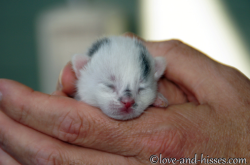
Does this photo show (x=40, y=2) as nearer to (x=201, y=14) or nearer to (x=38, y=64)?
(x=38, y=64)

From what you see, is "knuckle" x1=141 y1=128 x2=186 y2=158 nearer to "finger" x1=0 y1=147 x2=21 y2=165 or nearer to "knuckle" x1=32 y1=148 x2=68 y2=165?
"knuckle" x1=32 y1=148 x2=68 y2=165

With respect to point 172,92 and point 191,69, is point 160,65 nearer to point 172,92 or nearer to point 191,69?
point 191,69

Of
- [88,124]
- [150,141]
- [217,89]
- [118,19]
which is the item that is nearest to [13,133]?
[88,124]

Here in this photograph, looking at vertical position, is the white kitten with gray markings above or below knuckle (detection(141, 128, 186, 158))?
above

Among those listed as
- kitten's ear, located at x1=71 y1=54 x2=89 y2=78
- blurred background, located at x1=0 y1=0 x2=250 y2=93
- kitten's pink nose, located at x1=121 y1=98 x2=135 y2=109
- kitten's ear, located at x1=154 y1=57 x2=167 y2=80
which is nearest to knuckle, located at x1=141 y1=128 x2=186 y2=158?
kitten's pink nose, located at x1=121 y1=98 x2=135 y2=109

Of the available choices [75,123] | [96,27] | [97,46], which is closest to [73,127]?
[75,123]
